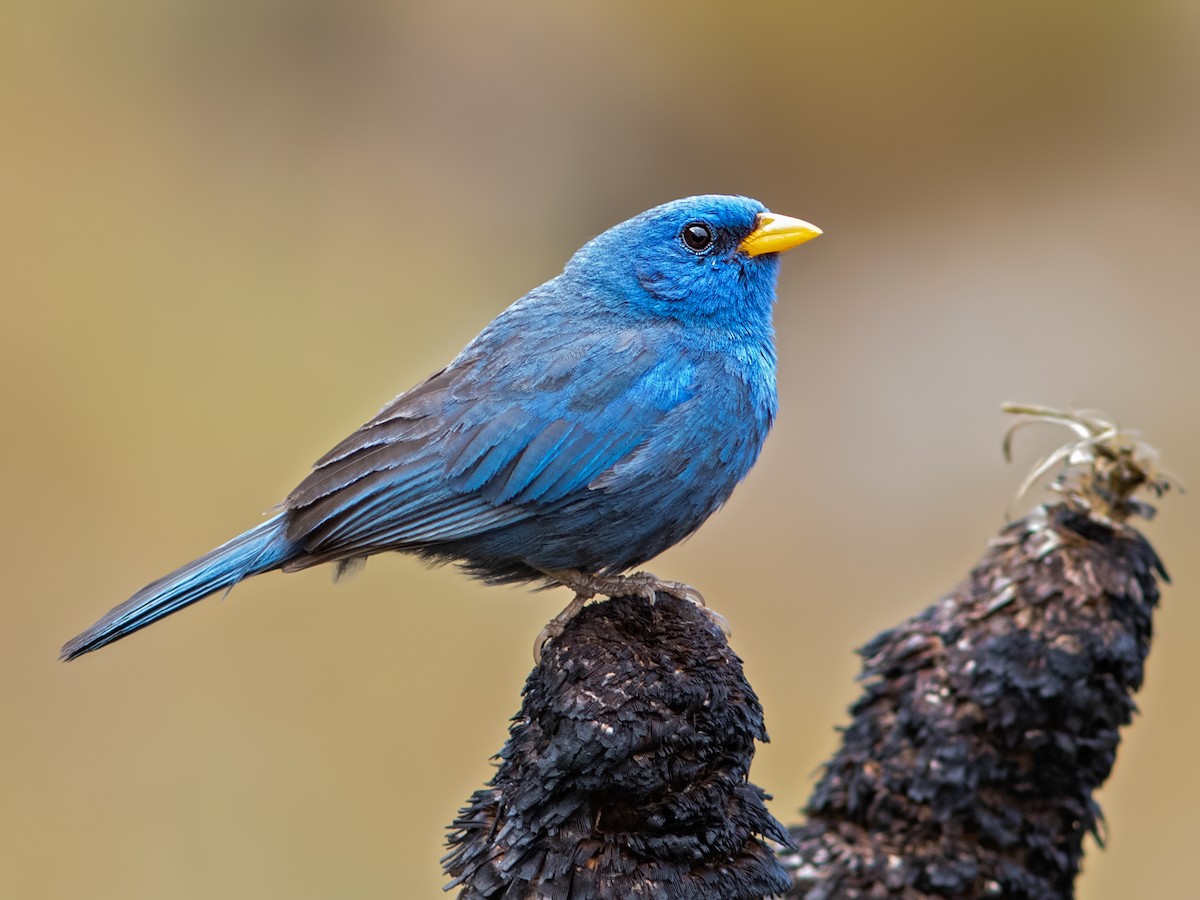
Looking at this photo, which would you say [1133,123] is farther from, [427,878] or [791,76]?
[427,878]

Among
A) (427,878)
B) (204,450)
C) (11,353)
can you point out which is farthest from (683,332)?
(11,353)

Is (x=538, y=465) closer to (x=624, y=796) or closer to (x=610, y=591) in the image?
(x=610, y=591)

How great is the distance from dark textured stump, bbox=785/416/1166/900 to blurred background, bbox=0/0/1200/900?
3.21 m

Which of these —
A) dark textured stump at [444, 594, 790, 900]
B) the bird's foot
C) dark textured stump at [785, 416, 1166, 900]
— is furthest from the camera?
the bird's foot

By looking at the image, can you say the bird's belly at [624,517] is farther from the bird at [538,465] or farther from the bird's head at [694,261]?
the bird's head at [694,261]

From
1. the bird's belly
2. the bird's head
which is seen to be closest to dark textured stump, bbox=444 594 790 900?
the bird's belly

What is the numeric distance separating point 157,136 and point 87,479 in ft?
7.41

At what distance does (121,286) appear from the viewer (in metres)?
7.55

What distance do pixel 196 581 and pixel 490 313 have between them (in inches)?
184

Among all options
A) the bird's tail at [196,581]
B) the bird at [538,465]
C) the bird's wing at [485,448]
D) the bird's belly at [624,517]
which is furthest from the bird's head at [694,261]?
the bird's tail at [196,581]

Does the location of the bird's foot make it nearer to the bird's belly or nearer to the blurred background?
the bird's belly

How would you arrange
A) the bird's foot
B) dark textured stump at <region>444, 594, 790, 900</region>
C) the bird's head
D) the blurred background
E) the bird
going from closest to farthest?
dark textured stump at <region>444, 594, 790, 900</region> → the bird's foot → the bird → the bird's head → the blurred background

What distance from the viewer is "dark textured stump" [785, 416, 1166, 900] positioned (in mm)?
3148

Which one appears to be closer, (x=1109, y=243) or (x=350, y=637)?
(x=350, y=637)
